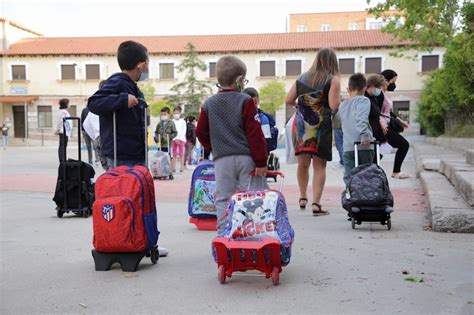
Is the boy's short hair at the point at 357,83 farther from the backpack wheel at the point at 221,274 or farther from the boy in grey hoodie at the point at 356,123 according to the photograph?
the backpack wheel at the point at 221,274

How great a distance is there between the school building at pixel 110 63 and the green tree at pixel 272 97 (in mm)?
2850

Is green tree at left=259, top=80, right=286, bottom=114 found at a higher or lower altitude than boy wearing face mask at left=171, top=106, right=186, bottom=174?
higher

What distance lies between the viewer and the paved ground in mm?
3898

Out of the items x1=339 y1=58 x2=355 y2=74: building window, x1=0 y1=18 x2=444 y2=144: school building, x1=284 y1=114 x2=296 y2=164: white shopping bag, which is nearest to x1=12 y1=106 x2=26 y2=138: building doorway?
x1=0 y1=18 x2=444 y2=144: school building

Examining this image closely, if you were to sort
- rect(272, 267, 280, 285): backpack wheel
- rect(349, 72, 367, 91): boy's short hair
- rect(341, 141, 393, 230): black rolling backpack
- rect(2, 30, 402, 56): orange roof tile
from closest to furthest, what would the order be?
rect(272, 267, 280, 285): backpack wheel, rect(341, 141, 393, 230): black rolling backpack, rect(349, 72, 367, 91): boy's short hair, rect(2, 30, 402, 56): orange roof tile

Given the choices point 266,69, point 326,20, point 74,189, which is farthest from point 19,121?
point 74,189

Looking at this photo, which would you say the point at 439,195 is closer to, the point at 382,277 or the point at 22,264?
the point at 382,277

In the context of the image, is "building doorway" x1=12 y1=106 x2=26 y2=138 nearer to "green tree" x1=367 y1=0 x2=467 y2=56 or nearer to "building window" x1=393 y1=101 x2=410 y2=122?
"building window" x1=393 y1=101 x2=410 y2=122

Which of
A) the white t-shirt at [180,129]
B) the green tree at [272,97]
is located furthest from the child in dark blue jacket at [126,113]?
the green tree at [272,97]

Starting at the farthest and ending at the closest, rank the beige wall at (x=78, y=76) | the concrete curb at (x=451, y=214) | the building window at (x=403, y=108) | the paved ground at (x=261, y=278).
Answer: the beige wall at (x=78, y=76)
the building window at (x=403, y=108)
the concrete curb at (x=451, y=214)
the paved ground at (x=261, y=278)

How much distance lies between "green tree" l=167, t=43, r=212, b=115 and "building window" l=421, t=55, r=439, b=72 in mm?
18587

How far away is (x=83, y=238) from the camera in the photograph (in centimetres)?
646

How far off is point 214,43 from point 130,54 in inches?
2018

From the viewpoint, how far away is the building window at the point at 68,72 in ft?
182
